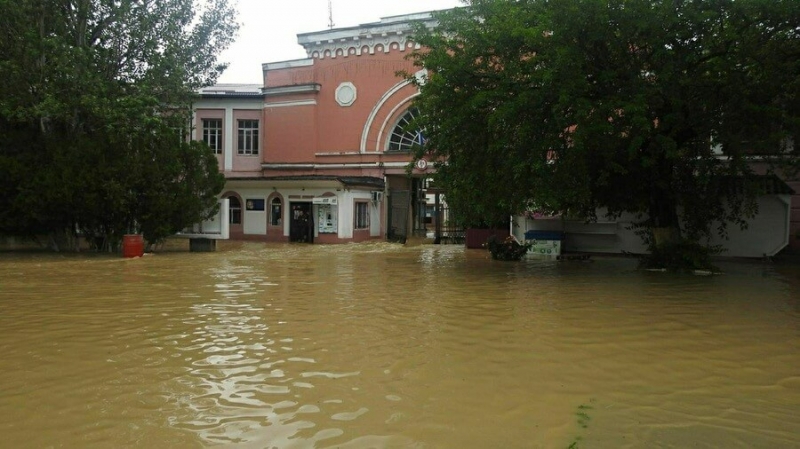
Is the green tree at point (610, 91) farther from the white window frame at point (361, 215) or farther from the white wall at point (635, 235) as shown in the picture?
the white window frame at point (361, 215)

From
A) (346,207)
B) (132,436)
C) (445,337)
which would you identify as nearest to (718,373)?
(445,337)

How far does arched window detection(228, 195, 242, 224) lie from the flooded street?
20.5m

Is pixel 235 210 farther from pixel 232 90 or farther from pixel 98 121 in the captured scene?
pixel 98 121

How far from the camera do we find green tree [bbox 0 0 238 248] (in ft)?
59.2

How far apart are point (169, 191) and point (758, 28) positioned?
17575 mm

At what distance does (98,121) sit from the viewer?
772 inches

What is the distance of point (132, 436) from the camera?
4.20 m

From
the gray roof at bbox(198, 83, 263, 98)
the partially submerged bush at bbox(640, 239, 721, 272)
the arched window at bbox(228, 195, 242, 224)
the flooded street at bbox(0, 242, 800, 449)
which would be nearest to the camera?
the flooded street at bbox(0, 242, 800, 449)

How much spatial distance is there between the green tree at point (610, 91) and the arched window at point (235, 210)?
1978cm

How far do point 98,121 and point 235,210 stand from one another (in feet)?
43.2

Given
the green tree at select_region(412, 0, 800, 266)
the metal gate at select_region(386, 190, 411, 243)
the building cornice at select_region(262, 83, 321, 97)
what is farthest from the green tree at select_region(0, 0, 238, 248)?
the metal gate at select_region(386, 190, 411, 243)

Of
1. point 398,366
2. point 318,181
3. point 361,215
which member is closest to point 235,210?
point 318,181

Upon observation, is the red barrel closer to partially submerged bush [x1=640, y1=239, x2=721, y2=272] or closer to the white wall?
the white wall

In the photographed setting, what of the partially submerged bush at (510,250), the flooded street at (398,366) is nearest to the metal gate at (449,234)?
the partially submerged bush at (510,250)
